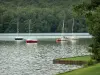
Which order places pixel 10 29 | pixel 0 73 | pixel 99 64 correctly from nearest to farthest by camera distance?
pixel 99 64 → pixel 0 73 → pixel 10 29

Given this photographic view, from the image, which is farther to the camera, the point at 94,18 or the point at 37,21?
the point at 37,21

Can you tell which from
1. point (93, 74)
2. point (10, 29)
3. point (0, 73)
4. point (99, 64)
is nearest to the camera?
point (93, 74)

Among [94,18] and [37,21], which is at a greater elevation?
[94,18]

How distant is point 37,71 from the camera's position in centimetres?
4750

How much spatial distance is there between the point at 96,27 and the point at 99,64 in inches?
245

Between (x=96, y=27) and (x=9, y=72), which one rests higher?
(x=96, y=27)

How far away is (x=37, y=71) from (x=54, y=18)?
144745 mm

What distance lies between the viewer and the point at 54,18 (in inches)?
7544

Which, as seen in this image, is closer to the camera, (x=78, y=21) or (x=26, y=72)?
(x=26, y=72)

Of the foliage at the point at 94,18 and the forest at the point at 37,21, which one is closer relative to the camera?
the foliage at the point at 94,18

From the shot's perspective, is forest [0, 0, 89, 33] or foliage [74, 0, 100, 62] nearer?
foliage [74, 0, 100, 62]

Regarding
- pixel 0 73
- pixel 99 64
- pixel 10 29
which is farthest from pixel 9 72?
pixel 10 29

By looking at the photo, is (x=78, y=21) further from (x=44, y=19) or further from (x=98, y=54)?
(x=98, y=54)

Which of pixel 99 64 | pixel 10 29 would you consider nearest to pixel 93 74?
pixel 99 64
